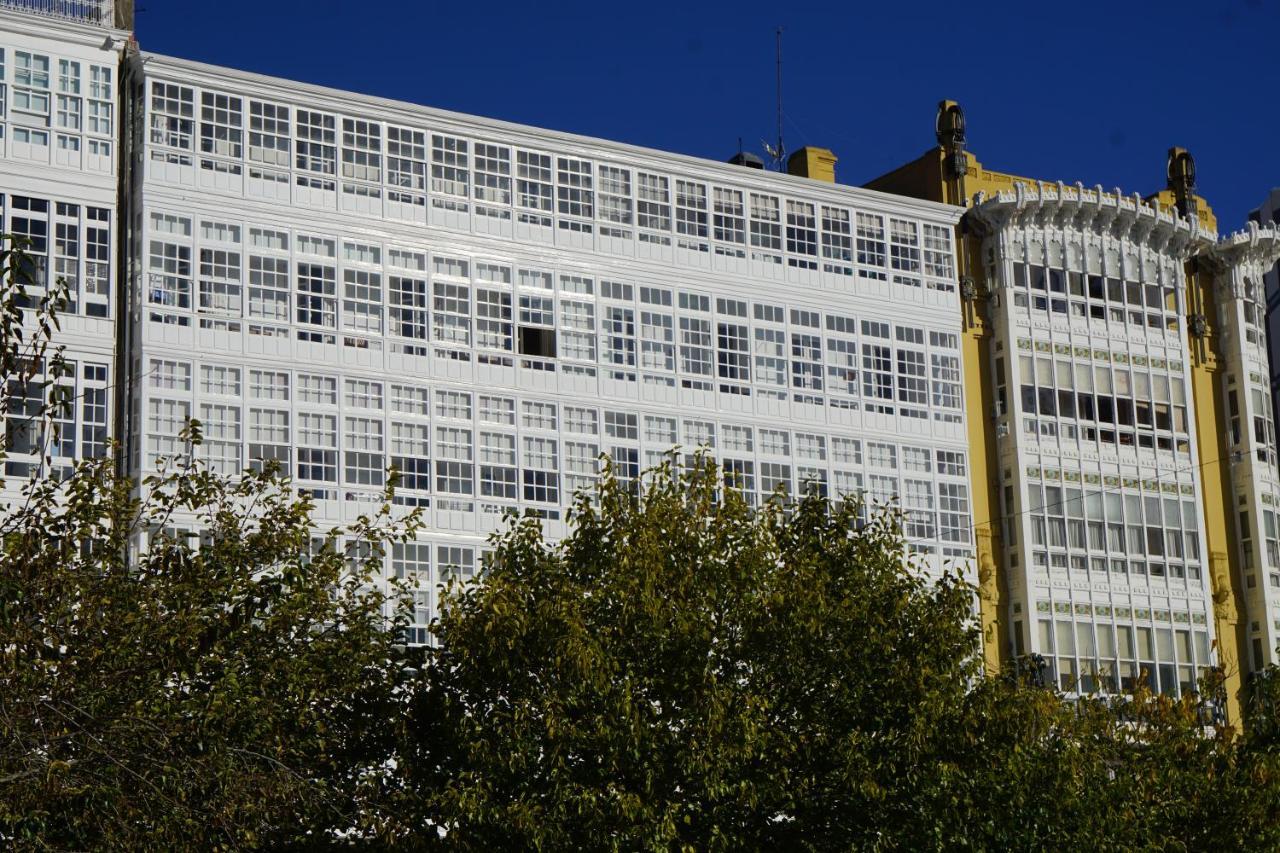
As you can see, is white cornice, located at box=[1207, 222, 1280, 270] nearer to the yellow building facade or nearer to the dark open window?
the yellow building facade

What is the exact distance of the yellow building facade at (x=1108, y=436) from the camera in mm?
55438

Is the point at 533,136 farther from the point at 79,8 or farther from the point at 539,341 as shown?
the point at 79,8

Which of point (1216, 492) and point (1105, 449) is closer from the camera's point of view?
point (1105, 449)

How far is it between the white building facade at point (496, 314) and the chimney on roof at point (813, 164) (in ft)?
15.3

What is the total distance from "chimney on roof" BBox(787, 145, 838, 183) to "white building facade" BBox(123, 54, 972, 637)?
467cm

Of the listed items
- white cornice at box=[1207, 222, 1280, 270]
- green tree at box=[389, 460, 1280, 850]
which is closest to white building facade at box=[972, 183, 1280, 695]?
white cornice at box=[1207, 222, 1280, 270]

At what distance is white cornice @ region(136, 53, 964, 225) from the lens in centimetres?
4603

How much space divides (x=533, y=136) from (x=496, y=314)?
4689 mm

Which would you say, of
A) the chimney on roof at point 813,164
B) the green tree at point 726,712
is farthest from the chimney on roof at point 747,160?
the green tree at point 726,712

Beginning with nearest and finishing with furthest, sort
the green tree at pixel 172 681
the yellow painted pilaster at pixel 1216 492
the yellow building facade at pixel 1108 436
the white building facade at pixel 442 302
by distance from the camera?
the green tree at pixel 172 681
the white building facade at pixel 442 302
the yellow building facade at pixel 1108 436
the yellow painted pilaster at pixel 1216 492

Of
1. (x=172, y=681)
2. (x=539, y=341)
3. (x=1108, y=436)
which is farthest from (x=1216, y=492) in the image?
(x=172, y=681)

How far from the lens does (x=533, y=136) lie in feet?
164

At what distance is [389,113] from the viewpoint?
48188mm

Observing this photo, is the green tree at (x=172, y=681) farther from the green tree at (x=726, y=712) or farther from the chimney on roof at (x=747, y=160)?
the chimney on roof at (x=747, y=160)
